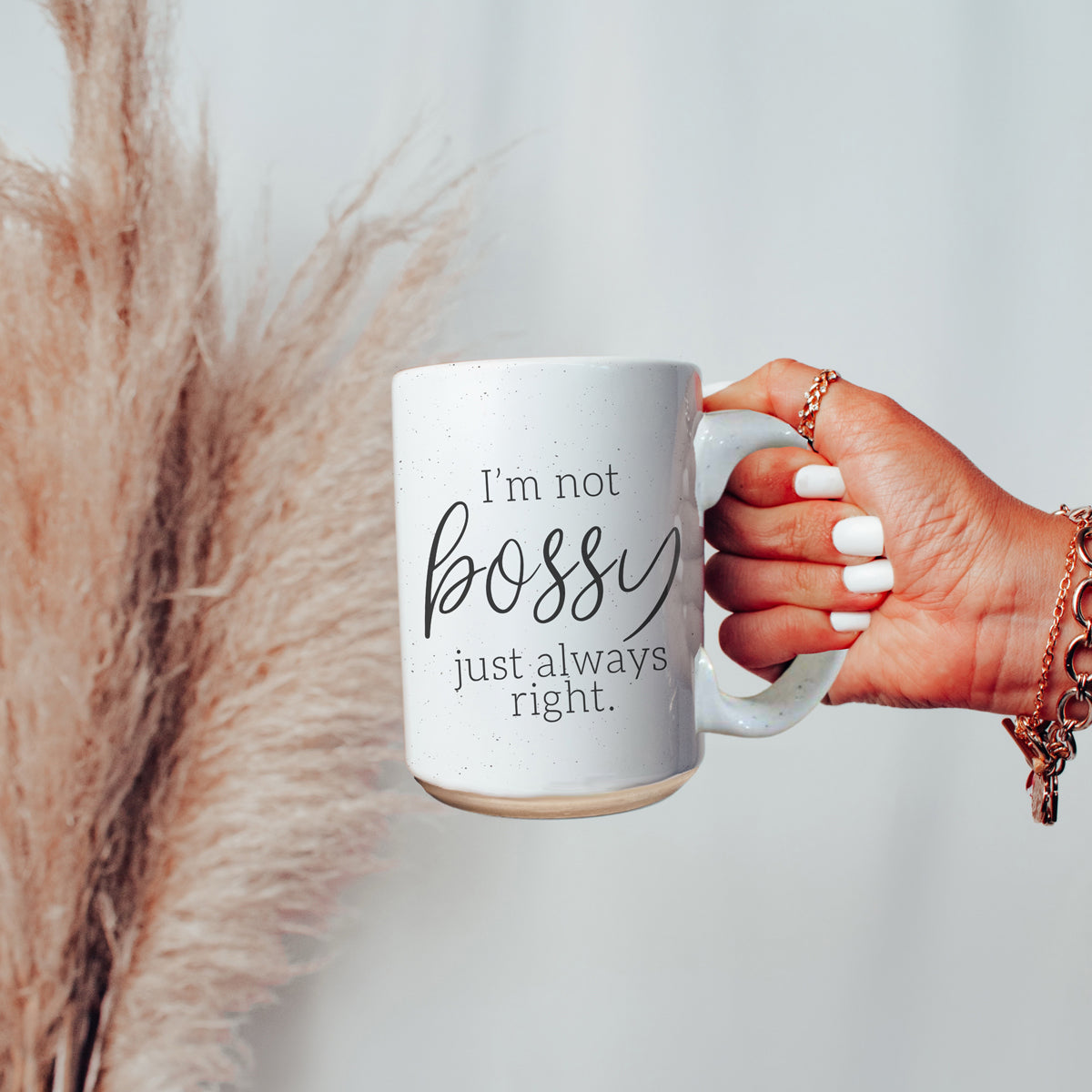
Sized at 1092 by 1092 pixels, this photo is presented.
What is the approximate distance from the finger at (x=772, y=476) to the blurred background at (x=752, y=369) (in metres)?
0.33

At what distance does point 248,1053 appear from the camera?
967 mm

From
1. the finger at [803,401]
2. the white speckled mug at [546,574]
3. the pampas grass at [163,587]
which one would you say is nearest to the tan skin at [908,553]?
the finger at [803,401]

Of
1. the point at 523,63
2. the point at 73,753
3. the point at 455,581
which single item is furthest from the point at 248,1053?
the point at 523,63

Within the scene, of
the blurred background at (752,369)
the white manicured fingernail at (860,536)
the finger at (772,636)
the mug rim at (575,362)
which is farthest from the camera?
the blurred background at (752,369)

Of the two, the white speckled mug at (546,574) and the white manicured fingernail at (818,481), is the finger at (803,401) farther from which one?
the white speckled mug at (546,574)

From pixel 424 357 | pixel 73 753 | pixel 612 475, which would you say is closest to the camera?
pixel 612 475

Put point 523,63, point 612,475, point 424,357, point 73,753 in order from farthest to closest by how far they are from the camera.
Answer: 1. point 523,63
2. point 424,357
3. point 73,753
4. point 612,475

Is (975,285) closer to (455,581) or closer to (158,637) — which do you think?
(455,581)

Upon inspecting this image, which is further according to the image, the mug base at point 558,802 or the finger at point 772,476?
the finger at point 772,476

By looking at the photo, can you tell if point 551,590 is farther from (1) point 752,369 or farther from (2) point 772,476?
(1) point 752,369

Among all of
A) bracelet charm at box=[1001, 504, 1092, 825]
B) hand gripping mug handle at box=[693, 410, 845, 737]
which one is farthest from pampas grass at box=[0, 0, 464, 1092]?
bracelet charm at box=[1001, 504, 1092, 825]

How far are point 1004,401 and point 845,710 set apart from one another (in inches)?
15.7

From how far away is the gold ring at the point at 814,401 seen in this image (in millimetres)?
763

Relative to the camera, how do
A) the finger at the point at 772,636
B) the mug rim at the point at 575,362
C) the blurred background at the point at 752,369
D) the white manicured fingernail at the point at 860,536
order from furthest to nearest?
the blurred background at the point at 752,369, the finger at the point at 772,636, the white manicured fingernail at the point at 860,536, the mug rim at the point at 575,362
